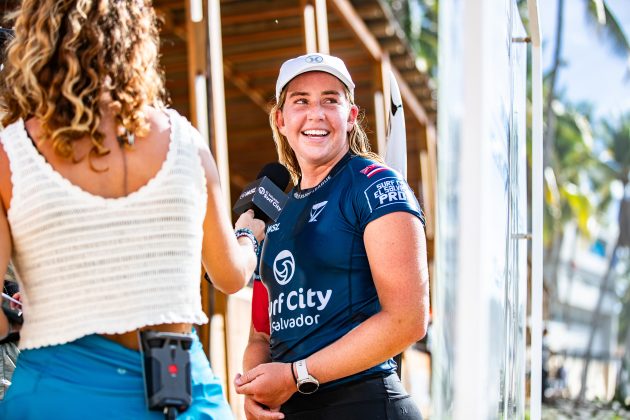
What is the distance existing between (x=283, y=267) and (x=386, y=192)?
0.41m

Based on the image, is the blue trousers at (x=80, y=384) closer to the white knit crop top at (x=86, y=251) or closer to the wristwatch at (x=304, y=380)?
the white knit crop top at (x=86, y=251)

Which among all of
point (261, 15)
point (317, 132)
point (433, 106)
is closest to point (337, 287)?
point (317, 132)

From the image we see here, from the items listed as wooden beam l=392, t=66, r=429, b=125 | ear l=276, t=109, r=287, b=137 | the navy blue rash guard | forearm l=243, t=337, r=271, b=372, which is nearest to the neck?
the navy blue rash guard

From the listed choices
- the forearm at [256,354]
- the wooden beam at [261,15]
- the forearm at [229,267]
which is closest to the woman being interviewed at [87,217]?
the forearm at [229,267]

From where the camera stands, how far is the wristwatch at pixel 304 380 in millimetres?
2914

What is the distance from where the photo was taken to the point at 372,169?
10.2ft

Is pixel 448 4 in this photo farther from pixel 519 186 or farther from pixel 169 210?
pixel 519 186

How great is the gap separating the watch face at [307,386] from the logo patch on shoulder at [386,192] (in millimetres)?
515

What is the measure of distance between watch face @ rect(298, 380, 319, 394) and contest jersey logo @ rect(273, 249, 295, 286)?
33 centimetres

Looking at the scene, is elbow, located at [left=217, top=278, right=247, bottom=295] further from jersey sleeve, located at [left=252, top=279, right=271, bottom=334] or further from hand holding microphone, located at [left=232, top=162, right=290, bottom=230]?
jersey sleeve, located at [left=252, top=279, right=271, bottom=334]

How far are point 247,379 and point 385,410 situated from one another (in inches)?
15.9

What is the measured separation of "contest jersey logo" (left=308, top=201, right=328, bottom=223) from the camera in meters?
3.12

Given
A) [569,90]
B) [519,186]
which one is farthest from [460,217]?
[569,90]

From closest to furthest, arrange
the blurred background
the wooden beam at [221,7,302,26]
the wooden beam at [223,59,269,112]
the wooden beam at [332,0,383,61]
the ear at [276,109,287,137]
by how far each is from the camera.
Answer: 1. the blurred background
2. the ear at [276,109,287,137]
3. the wooden beam at [332,0,383,61]
4. the wooden beam at [221,7,302,26]
5. the wooden beam at [223,59,269,112]
